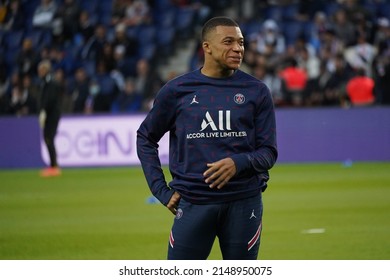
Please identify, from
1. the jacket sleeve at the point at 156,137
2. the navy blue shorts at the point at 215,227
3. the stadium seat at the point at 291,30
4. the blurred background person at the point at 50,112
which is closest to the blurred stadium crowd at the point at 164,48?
the stadium seat at the point at 291,30

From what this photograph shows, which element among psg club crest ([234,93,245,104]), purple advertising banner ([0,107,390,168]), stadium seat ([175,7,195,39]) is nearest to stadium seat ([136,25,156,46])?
stadium seat ([175,7,195,39])

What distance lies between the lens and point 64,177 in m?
20.5

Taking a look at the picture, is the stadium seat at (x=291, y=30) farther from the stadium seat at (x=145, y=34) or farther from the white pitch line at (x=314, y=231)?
the white pitch line at (x=314, y=231)

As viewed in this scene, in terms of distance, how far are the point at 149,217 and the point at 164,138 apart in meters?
7.93

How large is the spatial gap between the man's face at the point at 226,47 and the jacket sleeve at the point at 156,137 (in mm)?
374

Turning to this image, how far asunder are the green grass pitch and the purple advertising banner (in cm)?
145

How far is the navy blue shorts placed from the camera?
19.7ft

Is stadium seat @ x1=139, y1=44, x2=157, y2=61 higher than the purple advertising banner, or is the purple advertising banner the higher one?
Result: stadium seat @ x1=139, y1=44, x2=157, y2=61

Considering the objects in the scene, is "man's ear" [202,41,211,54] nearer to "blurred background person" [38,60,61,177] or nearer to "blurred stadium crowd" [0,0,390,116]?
"blurred background person" [38,60,61,177]

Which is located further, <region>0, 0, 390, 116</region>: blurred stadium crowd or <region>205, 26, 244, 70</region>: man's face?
<region>0, 0, 390, 116</region>: blurred stadium crowd

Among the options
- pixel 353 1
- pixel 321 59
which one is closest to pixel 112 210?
pixel 321 59

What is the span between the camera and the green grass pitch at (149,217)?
35.6ft

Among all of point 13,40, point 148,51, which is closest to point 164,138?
point 148,51

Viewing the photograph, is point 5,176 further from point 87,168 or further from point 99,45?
point 99,45
